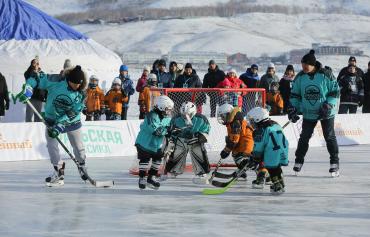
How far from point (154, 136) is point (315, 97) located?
2.55 m

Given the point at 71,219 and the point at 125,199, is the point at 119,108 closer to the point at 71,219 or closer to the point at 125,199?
the point at 125,199

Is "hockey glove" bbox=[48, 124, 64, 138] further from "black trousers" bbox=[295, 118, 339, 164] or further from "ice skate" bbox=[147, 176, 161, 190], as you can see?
"black trousers" bbox=[295, 118, 339, 164]

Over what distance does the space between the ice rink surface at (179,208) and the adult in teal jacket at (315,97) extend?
2.32ft

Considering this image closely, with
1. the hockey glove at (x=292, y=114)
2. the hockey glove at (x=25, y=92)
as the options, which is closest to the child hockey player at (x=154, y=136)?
the hockey glove at (x=25, y=92)

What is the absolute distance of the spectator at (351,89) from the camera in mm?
18953

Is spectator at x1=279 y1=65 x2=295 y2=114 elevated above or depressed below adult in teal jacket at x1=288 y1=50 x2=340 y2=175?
below

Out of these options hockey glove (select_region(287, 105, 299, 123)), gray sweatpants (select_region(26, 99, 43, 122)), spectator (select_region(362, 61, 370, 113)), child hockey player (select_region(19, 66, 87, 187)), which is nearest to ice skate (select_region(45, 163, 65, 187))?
child hockey player (select_region(19, 66, 87, 187))

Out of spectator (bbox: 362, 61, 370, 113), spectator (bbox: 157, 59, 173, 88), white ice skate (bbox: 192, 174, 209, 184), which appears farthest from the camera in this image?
spectator (bbox: 362, 61, 370, 113)

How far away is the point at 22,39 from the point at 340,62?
6364 centimetres

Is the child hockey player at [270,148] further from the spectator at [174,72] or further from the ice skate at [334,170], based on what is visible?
the spectator at [174,72]

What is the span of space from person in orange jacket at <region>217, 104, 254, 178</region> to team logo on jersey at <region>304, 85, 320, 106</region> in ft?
3.30

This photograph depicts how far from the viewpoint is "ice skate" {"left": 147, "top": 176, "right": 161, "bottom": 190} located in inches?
432

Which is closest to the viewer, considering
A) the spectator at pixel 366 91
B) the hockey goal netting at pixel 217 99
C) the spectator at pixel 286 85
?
the hockey goal netting at pixel 217 99

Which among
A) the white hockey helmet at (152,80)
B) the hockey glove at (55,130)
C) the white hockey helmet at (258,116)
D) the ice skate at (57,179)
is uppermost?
the white hockey helmet at (258,116)
